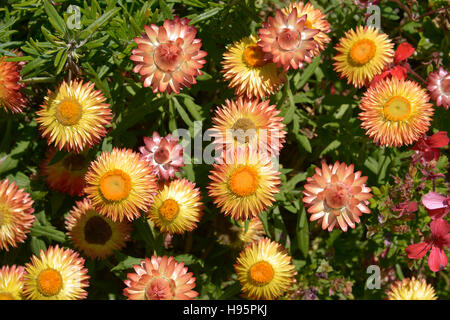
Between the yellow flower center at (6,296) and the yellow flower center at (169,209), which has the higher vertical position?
the yellow flower center at (169,209)

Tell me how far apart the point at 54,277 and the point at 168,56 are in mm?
1405

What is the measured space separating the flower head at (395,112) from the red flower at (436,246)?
0.52 meters

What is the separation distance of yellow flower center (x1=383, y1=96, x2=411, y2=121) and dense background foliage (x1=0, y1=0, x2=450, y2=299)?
1.30 feet

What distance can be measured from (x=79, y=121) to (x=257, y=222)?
56.7 inches

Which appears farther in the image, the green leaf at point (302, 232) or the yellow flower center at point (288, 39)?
the green leaf at point (302, 232)

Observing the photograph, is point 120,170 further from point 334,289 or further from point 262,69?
point 334,289

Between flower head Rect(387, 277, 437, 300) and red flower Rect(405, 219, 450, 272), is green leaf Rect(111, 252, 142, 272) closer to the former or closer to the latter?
flower head Rect(387, 277, 437, 300)

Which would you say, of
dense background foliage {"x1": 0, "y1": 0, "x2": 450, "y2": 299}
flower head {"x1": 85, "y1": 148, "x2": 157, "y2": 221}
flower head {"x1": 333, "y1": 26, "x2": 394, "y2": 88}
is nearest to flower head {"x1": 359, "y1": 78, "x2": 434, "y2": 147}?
flower head {"x1": 333, "y1": 26, "x2": 394, "y2": 88}

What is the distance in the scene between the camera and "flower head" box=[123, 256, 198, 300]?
250cm

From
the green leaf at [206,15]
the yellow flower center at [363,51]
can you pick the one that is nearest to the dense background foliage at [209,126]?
the green leaf at [206,15]

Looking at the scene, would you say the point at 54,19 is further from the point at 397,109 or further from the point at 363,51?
the point at 397,109

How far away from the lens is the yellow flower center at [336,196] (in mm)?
2551

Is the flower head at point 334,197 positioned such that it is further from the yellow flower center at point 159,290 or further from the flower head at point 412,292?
the yellow flower center at point 159,290

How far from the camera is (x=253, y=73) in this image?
109 inches
